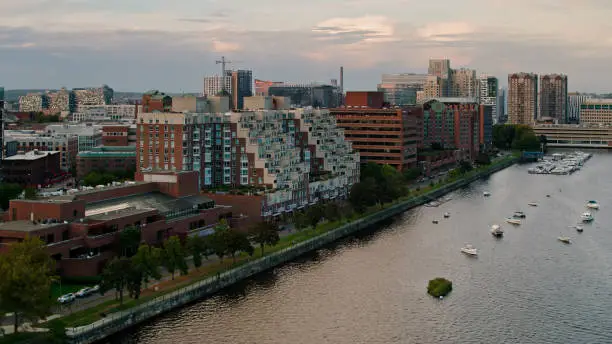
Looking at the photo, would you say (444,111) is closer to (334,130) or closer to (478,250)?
(334,130)

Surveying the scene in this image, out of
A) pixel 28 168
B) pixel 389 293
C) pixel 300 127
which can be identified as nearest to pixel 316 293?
pixel 389 293

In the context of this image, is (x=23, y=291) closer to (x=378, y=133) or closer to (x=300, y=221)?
(x=300, y=221)

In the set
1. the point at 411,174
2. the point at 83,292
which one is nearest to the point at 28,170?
the point at 411,174

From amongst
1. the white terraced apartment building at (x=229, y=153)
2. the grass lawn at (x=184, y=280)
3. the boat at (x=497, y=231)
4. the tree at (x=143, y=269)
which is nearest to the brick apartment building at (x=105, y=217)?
the grass lawn at (x=184, y=280)

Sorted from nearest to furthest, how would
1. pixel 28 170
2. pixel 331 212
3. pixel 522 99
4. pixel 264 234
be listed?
pixel 264 234, pixel 331 212, pixel 28 170, pixel 522 99

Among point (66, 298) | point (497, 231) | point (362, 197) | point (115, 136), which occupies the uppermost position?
point (115, 136)

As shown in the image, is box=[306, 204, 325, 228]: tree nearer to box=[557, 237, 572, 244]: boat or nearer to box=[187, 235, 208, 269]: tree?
box=[187, 235, 208, 269]: tree
